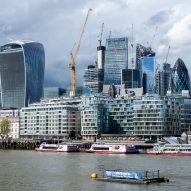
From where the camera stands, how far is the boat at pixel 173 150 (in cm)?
16762

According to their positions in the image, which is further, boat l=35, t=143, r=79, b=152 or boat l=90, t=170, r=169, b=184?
boat l=35, t=143, r=79, b=152

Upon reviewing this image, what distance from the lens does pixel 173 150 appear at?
170625mm

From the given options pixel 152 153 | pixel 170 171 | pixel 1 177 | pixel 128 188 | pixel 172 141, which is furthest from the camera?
pixel 172 141

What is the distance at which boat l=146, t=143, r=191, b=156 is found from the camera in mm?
167625

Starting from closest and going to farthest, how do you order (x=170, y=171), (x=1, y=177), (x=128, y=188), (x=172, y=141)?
(x=128, y=188) → (x=1, y=177) → (x=170, y=171) → (x=172, y=141)

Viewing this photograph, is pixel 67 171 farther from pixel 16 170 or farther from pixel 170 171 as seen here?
pixel 170 171

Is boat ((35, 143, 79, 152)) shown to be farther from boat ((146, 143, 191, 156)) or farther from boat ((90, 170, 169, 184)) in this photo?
boat ((90, 170, 169, 184))

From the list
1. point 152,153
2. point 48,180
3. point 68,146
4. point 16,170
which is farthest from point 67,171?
point 68,146

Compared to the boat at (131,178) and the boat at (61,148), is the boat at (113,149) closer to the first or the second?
the boat at (61,148)

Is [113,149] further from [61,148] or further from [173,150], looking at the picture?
[61,148]

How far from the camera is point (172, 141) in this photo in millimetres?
190375

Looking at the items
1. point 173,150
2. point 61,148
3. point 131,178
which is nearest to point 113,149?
point 173,150

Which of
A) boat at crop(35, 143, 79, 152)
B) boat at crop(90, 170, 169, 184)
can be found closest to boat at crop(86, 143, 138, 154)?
boat at crop(35, 143, 79, 152)

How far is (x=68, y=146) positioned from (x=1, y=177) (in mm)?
106582
